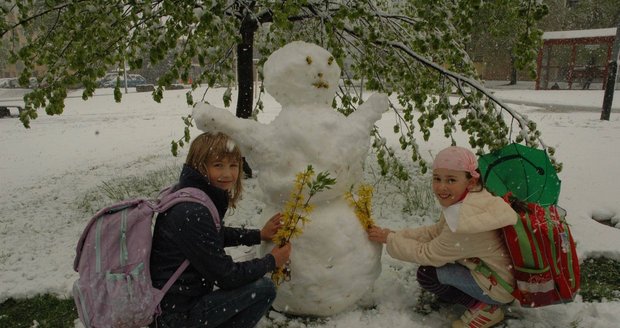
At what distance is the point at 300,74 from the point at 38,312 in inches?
92.3

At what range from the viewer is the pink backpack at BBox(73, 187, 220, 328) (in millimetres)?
1931

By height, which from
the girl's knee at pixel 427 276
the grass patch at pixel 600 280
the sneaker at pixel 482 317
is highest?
the girl's knee at pixel 427 276

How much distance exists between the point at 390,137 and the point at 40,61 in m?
7.09

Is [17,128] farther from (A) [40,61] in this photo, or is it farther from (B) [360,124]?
(B) [360,124]

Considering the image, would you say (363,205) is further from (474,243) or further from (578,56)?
(578,56)

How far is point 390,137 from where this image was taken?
9453 mm

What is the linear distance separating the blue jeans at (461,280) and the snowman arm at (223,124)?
4.32 ft

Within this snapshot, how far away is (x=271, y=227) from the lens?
2479mm

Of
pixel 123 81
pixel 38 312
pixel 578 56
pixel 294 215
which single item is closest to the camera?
pixel 294 215

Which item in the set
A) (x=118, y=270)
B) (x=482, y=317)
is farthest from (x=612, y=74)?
(x=118, y=270)

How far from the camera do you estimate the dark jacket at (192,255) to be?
6.43ft

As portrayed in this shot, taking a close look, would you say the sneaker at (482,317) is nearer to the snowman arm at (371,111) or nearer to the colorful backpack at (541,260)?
the colorful backpack at (541,260)

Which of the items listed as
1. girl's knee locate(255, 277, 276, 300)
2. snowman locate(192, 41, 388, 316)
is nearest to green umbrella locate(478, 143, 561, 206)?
snowman locate(192, 41, 388, 316)

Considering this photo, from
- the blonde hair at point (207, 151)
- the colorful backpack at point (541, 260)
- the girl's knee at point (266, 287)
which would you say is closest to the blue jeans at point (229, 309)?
the girl's knee at point (266, 287)
